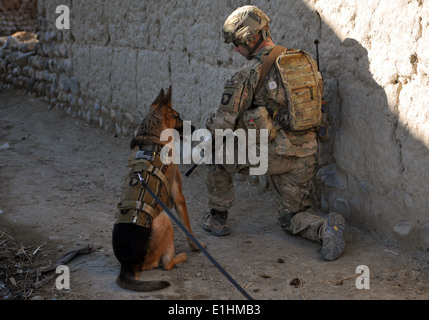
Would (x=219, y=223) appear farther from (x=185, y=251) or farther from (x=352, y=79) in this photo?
(x=352, y=79)

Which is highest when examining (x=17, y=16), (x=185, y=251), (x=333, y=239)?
(x=17, y=16)

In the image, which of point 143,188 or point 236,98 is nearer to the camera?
point 143,188

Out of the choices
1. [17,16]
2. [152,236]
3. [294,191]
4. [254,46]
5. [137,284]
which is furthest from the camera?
[17,16]

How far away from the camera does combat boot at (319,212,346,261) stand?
12.1 feet

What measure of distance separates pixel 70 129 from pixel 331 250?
555 centimetres

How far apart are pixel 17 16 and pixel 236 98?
9909 millimetres

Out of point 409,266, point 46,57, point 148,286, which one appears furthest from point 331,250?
point 46,57

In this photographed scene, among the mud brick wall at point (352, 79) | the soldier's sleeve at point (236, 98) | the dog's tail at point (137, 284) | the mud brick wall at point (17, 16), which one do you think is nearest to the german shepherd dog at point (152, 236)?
the dog's tail at point (137, 284)

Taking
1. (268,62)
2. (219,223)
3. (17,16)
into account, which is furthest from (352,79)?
(17,16)

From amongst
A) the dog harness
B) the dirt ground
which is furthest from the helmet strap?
the dirt ground

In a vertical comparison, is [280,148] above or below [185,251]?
above

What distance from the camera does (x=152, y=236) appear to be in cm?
351

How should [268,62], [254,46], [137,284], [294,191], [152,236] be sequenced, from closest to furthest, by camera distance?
[137,284]
[152,236]
[268,62]
[254,46]
[294,191]

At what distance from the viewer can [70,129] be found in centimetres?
814
